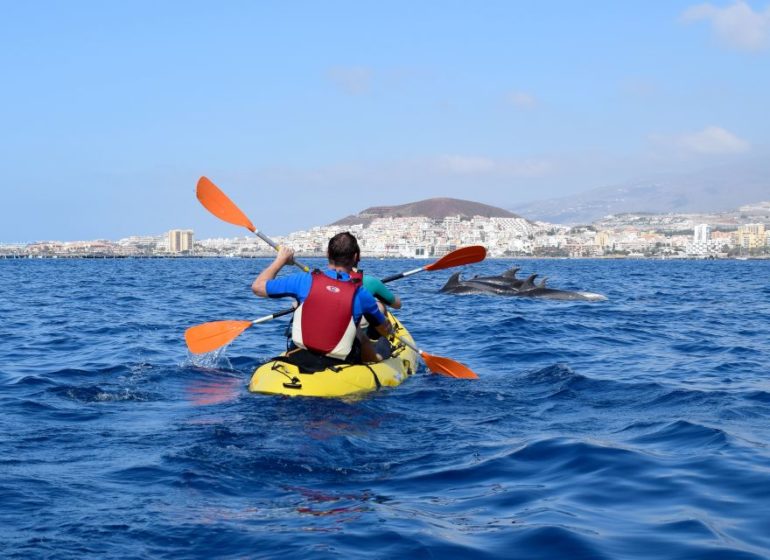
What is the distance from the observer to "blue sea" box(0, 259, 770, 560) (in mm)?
5758

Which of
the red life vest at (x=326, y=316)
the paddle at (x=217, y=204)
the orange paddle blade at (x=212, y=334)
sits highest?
the paddle at (x=217, y=204)

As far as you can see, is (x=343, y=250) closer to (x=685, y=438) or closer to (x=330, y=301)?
(x=330, y=301)

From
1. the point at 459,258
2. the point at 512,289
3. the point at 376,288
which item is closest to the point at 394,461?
the point at 376,288

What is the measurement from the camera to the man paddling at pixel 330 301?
431 inches

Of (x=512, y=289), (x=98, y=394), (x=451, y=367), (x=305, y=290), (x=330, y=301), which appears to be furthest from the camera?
(x=512, y=289)

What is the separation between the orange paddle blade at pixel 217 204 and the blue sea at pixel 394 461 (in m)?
2.44

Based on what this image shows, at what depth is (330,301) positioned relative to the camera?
10.9 meters

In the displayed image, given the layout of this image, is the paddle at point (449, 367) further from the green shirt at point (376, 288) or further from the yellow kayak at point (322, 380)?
the green shirt at point (376, 288)

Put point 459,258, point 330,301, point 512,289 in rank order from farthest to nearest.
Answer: point 512,289 → point 459,258 → point 330,301

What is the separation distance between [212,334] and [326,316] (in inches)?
111

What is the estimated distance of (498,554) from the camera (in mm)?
5594

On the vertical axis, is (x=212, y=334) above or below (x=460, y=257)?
below

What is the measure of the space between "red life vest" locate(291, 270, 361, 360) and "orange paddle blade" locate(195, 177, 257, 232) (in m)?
4.49

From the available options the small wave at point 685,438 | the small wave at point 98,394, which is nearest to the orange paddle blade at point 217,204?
the small wave at point 98,394
